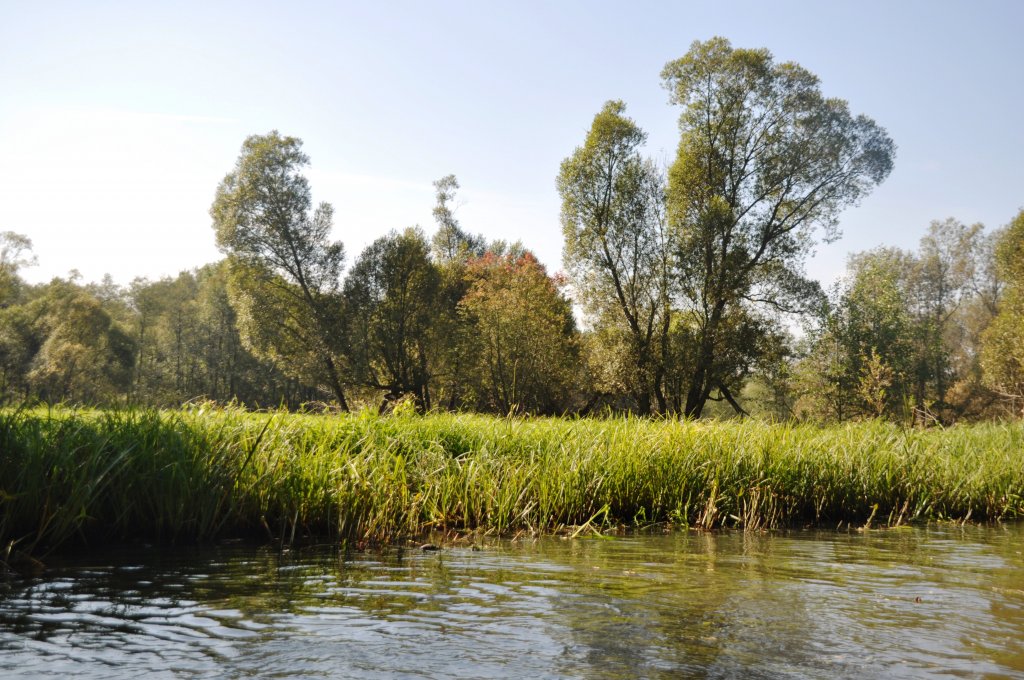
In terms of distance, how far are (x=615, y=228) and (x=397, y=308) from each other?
16.2 m

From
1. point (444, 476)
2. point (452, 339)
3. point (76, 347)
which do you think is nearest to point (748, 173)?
point (452, 339)

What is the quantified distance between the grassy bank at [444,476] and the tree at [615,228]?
26.2m

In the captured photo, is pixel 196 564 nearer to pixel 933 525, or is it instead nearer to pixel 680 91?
pixel 933 525

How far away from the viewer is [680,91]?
39.6 meters

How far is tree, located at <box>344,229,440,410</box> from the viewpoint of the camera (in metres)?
49.2

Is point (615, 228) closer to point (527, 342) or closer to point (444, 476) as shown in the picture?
point (527, 342)

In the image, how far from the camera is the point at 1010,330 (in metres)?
Answer: 43.4

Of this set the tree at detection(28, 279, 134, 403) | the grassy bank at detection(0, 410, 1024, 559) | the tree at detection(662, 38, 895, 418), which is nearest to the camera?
the grassy bank at detection(0, 410, 1024, 559)

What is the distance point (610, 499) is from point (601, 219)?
31863 millimetres

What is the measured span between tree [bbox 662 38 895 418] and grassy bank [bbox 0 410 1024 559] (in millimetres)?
24798

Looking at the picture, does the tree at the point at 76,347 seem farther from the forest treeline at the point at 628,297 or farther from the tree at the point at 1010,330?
the tree at the point at 1010,330

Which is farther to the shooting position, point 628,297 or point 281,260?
point 281,260

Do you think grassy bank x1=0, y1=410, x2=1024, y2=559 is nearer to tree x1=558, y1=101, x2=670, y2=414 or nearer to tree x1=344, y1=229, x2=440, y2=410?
tree x1=558, y1=101, x2=670, y2=414

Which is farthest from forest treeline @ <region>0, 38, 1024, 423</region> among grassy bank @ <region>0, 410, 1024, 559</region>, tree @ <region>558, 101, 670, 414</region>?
grassy bank @ <region>0, 410, 1024, 559</region>
